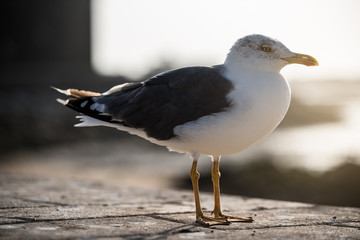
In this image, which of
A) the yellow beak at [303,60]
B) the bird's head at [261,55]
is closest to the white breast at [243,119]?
the bird's head at [261,55]

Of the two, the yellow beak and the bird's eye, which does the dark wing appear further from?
the yellow beak

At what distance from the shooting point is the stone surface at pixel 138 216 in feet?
14.3

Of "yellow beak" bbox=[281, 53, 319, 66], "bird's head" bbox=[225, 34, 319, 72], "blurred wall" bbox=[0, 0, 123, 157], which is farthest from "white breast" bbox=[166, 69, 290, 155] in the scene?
"blurred wall" bbox=[0, 0, 123, 157]

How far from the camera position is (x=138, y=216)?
16.9 feet

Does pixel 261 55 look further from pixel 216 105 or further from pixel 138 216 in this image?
pixel 138 216

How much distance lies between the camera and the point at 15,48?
96.6 feet

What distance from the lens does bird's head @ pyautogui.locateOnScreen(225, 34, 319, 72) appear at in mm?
4965

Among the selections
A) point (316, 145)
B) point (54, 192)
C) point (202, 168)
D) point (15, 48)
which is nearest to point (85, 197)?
point (54, 192)

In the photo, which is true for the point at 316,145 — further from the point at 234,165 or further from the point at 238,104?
the point at 238,104

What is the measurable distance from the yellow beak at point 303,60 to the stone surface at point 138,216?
1458 mm

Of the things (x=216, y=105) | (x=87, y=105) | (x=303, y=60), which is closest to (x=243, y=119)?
(x=216, y=105)

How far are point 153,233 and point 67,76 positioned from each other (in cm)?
2507

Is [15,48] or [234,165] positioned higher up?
[15,48]

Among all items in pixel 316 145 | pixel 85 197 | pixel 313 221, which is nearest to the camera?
pixel 313 221
